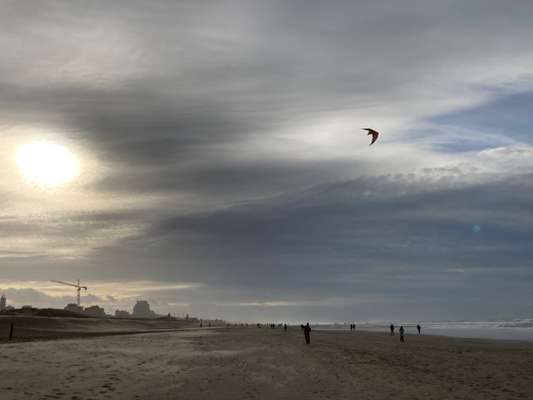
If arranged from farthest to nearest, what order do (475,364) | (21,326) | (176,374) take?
(21,326) < (475,364) < (176,374)

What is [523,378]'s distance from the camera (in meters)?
28.5

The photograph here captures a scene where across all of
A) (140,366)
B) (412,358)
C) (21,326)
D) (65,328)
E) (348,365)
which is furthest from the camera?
(65,328)

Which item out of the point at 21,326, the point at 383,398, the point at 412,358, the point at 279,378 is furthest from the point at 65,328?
the point at 383,398

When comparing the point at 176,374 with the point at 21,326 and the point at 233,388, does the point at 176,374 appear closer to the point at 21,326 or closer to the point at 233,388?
the point at 233,388

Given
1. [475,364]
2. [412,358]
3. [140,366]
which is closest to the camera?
[140,366]

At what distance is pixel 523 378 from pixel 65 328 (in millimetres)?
79787

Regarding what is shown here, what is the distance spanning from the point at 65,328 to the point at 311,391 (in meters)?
79.1

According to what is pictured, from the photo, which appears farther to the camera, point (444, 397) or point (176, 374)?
point (176, 374)

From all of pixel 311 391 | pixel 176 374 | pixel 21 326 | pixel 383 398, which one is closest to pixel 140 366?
pixel 176 374

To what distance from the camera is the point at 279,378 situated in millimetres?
25047

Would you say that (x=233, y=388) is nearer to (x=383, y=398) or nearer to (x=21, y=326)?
(x=383, y=398)

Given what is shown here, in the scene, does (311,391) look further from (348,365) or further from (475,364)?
(475,364)

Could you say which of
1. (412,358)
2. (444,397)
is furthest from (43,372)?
(412,358)

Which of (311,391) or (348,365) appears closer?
(311,391)
